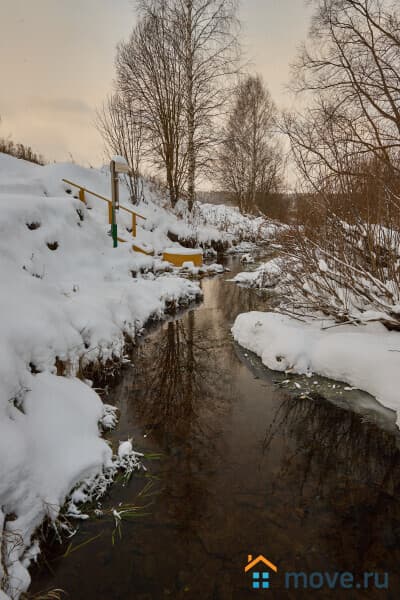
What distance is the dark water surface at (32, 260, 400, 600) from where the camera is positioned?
2.12 metres

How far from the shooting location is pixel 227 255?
659 inches

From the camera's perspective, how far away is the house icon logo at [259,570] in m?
2.06

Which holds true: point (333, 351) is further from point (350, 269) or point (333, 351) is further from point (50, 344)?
point (50, 344)

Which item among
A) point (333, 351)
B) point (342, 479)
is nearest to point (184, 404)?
point (342, 479)

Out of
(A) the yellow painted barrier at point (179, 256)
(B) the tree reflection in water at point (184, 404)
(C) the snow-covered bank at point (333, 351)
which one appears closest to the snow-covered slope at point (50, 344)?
(B) the tree reflection in water at point (184, 404)

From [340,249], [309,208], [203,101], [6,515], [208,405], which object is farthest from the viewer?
[203,101]

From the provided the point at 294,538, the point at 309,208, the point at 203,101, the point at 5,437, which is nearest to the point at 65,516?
the point at 5,437

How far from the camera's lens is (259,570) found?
7.03ft

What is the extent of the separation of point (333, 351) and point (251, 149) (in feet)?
75.5

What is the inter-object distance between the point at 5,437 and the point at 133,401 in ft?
6.33

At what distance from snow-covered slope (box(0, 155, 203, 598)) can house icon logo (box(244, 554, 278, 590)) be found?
139 centimetres

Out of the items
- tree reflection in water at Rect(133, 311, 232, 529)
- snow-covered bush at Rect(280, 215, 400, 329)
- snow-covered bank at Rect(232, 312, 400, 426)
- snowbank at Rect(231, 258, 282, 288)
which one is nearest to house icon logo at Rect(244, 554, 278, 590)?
tree reflection in water at Rect(133, 311, 232, 529)

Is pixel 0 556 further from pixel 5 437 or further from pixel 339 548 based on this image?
pixel 339 548

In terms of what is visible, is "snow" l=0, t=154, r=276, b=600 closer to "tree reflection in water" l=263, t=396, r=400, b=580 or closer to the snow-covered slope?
the snow-covered slope
